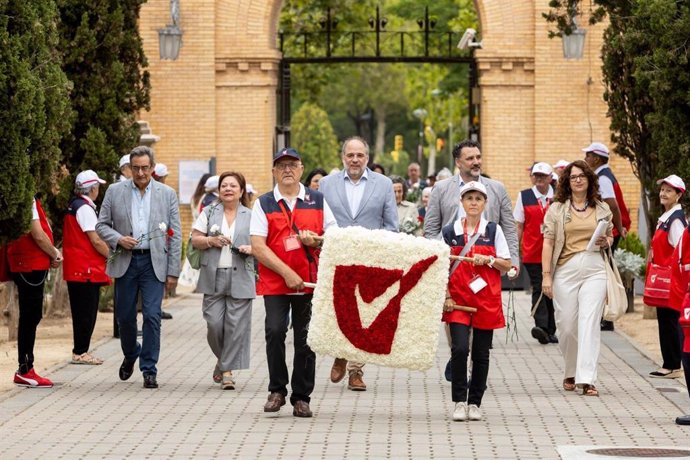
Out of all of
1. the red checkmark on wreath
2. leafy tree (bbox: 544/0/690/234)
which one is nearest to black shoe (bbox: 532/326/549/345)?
leafy tree (bbox: 544/0/690/234)

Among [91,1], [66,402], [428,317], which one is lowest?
[66,402]

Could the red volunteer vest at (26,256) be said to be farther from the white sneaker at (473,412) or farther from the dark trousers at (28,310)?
the white sneaker at (473,412)

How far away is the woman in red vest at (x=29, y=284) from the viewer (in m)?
13.1

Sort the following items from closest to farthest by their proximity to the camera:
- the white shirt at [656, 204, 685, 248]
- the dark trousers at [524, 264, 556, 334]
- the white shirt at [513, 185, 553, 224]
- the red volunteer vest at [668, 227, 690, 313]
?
the red volunteer vest at [668, 227, 690, 313]
the white shirt at [656, 204, 685, 248]
the dark trousers at [524, 264, 556, 334]
the white shirt at [513, 185, 553, 224]

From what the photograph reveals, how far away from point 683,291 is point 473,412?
1903mm

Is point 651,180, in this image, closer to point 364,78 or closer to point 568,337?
point 568,337

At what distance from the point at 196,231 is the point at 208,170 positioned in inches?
585

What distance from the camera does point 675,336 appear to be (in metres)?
14.0

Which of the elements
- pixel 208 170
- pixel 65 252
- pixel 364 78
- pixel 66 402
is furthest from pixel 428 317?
pixel 364 78

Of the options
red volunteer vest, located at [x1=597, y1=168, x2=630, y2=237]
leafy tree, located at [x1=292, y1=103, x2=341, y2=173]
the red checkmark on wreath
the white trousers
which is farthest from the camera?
leafy tree, located at [x1=292, y1=103, x2=341, y2=173]

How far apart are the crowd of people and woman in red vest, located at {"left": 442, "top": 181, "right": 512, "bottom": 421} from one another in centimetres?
1

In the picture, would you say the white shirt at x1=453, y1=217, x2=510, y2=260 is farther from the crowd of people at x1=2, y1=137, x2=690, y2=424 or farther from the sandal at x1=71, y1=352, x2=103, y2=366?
the sandal at x1=71, y1=352, x2=103, y2=366

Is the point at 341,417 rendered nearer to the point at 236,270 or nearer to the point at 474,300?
the point at 474,300

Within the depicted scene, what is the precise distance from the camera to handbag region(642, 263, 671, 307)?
13.8 meters
